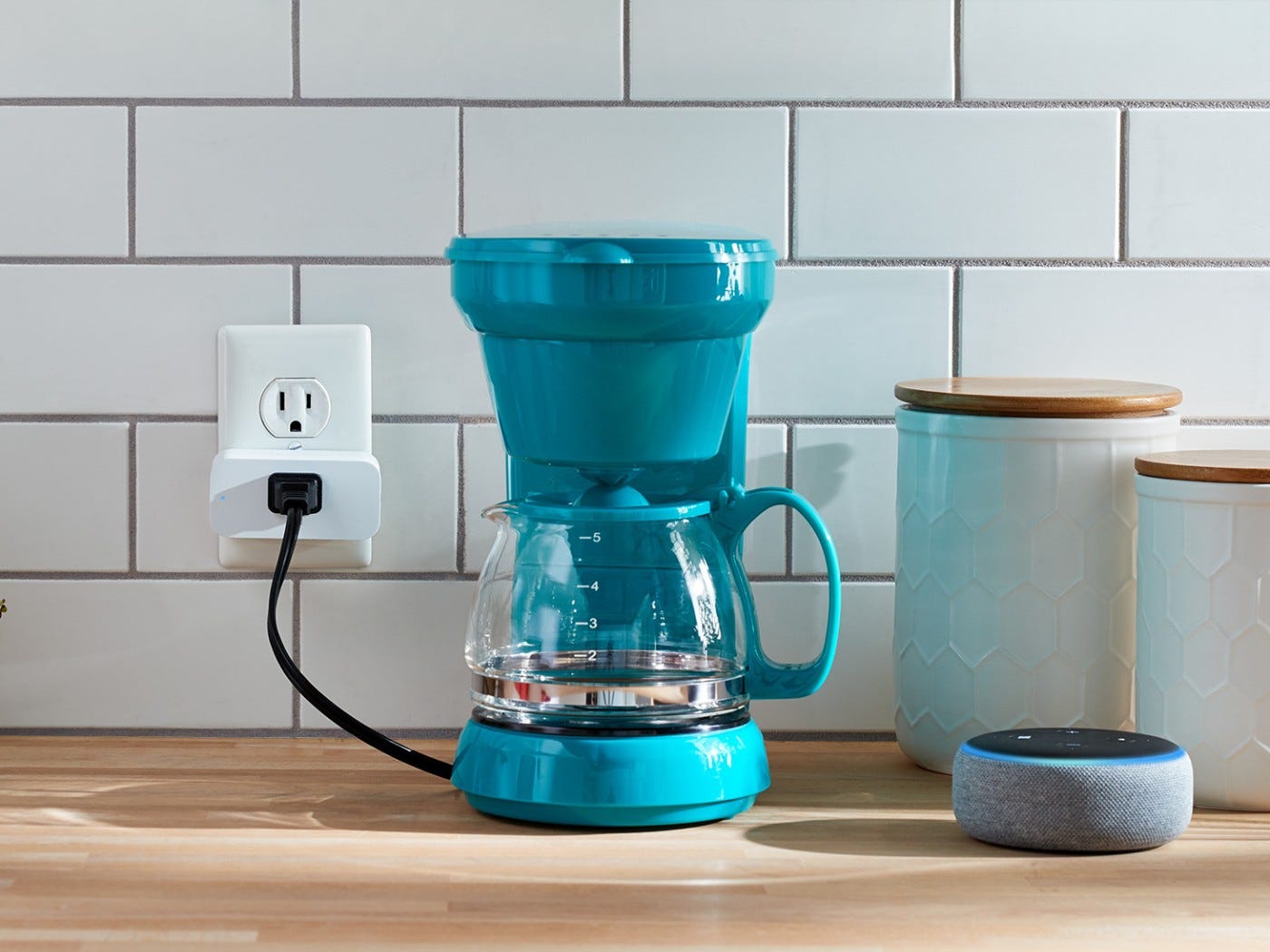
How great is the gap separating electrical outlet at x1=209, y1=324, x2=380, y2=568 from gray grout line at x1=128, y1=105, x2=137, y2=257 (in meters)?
0.09

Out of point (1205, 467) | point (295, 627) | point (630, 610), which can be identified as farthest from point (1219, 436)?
point (295, 627)

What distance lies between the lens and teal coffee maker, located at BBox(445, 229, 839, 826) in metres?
0.80

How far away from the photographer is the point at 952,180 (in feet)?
3.43

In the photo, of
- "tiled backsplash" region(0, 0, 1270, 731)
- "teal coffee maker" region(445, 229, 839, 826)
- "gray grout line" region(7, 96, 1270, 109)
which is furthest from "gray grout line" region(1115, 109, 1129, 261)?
"teal coffee maker" region(445, 229, 839, 826)

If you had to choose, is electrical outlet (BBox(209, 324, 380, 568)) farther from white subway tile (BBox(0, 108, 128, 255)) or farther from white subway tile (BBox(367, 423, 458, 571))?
white subway tile (BBox(0, 108, 128, 255))

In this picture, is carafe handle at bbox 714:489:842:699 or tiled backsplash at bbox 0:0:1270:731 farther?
tiled backsplash at bbox 0:0:1270:731

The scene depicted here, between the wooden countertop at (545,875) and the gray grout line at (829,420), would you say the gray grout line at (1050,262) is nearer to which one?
the gray grout line at (829,420)

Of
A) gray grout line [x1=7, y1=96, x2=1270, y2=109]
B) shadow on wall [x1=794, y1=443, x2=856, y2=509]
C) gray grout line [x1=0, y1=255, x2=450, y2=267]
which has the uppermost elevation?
gray grout line [x1=7, y1=96, x2=1270, y2=109]

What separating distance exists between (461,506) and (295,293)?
0.63ft

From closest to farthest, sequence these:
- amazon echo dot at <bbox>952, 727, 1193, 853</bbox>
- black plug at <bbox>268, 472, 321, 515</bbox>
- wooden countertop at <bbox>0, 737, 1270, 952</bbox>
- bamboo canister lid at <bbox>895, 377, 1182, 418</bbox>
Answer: wooden countertop at <bbox>0, 737, 1270, 952</bbox>, amazon echo dot at <bbox>952, 727, 1193, 853</bbox>, bamboo canister lid at <bbox>895, 377, 1182, 418</bbox>, black plug at <bbox>268, 472, 321, 515</bbox>

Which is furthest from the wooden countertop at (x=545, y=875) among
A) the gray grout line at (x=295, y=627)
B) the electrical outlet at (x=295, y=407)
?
the electrical outlet at (x=295, y=407)

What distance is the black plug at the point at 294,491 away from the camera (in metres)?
1.03

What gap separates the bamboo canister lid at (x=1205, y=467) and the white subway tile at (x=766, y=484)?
0.25 metres

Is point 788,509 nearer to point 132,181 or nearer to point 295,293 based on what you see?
point 295,293
